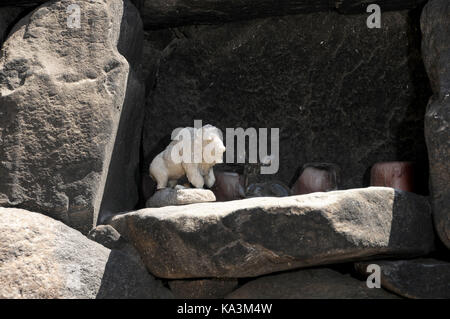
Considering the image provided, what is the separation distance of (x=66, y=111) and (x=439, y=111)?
1.22 meters

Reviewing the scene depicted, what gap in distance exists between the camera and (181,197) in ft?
6.99

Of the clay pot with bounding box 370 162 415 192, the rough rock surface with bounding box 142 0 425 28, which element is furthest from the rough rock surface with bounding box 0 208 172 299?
the rough rock surface with bounding box 142 0 425 28

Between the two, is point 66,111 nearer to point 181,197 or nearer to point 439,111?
point 181,197

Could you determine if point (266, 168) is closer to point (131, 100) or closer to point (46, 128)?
point (131, 100)

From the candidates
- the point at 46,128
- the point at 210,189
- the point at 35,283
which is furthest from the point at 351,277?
the point at 46,128

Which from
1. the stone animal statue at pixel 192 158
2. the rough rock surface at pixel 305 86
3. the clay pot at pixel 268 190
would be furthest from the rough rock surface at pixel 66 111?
the clay pot at pixel 268 190

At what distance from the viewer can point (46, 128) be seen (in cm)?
209

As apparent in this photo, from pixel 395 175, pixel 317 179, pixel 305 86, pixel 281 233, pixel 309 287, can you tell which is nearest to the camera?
pixel 281 233

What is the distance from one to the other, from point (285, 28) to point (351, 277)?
1.11m

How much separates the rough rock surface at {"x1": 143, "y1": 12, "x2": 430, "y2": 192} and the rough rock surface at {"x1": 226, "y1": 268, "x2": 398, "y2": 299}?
55 centimetres

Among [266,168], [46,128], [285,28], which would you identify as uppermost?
[285,28]

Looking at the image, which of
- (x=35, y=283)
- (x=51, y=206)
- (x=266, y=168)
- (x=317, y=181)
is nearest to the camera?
(x=35, y=283)

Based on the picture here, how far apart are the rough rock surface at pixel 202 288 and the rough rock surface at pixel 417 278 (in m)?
0.51

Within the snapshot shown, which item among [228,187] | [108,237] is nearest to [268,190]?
[228,187]
